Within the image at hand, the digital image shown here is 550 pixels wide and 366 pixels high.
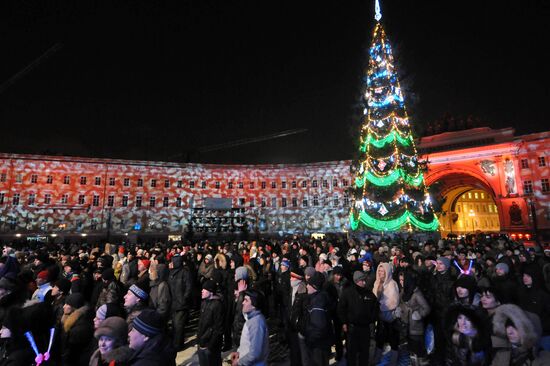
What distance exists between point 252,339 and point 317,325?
4.95 feet

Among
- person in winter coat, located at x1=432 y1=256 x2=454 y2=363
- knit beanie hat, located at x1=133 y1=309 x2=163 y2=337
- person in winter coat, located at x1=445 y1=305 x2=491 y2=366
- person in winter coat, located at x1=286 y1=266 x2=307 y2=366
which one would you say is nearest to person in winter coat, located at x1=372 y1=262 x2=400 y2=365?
person in winter coat, located at x1=432 y1=256 x2=454 y2=363

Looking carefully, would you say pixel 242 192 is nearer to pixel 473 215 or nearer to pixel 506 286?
pixel 473 215

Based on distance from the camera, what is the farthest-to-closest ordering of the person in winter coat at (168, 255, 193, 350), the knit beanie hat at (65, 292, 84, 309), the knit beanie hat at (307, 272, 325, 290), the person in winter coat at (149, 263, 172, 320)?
the person in winter coat at (168, 255, 193, 350)
the person in winter coat at (149, 263, 172, 320)
the knit beanie hat at (307, 272, 325, 290)
the knit beanie hat at (65, 292, 84, 309)

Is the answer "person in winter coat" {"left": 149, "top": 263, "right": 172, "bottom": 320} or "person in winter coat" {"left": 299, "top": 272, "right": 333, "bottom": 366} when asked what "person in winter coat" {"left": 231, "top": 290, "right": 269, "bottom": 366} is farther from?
"person in winter coat" {"left": 149, "top": 263, "right": 172, "bottom": 320}

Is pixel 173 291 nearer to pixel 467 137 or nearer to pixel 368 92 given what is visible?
pixel 368 92

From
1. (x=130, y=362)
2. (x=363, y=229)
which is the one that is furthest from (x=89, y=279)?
(x=363, y=229)

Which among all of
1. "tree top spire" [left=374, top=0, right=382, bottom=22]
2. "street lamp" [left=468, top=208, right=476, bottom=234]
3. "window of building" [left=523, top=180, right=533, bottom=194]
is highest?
"tree top spire" [left=374, top=0, right=382, bottom=22]

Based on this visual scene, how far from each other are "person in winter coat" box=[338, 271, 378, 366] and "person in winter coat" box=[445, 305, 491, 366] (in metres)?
1.82

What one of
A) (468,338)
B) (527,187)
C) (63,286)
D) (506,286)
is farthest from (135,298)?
(527,187)

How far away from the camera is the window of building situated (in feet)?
124

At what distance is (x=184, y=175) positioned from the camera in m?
53.0

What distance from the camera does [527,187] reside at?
3797cm

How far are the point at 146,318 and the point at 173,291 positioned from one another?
15.2ft

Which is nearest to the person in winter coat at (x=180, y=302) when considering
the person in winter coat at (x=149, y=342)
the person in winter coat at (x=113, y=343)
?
the person in winter coat at (x=113, y=343)
